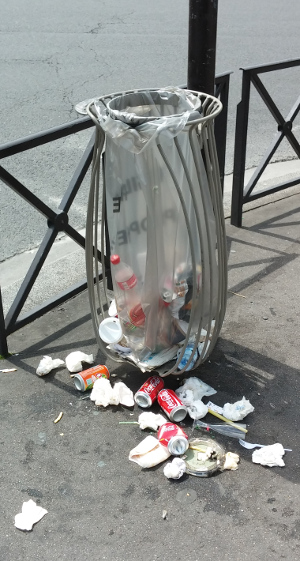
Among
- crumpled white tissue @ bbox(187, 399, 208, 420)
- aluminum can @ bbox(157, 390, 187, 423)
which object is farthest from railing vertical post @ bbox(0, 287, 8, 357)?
crumpled white tissue @ bbox(187, 399, 208, 420)

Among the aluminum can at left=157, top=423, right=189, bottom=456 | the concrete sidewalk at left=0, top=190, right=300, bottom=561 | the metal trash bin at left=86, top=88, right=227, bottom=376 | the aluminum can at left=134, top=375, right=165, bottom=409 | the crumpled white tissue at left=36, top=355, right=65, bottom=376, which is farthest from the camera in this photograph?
the crumpled white tissue at left=36, top=355, right=65, bottom=376

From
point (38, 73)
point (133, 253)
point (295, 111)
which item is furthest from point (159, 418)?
point (38, 73)

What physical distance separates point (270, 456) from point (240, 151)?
8.37 feet

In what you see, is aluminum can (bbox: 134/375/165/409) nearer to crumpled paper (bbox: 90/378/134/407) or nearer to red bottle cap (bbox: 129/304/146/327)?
crumpled paper (bbox: 90/378/134/407)

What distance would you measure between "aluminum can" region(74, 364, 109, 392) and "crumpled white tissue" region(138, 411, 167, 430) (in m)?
0.34

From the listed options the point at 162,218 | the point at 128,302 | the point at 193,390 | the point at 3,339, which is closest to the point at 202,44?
the point at 162,218

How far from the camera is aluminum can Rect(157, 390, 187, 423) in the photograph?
2.88m

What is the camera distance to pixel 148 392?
9.81 ft

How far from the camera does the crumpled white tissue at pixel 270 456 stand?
2668 mm

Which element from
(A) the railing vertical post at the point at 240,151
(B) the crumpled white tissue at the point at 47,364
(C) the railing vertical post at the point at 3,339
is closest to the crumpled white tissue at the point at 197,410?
(B) the crumpled white tissue at the point at 47,364

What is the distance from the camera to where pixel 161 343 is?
10.1 ft

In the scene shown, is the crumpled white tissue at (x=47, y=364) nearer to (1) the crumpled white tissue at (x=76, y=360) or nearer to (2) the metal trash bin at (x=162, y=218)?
(1) the crumpled white tissue at (x=76, y=360)

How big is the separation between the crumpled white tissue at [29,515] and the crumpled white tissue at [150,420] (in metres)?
0.62

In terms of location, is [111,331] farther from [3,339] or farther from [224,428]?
[224,428]
